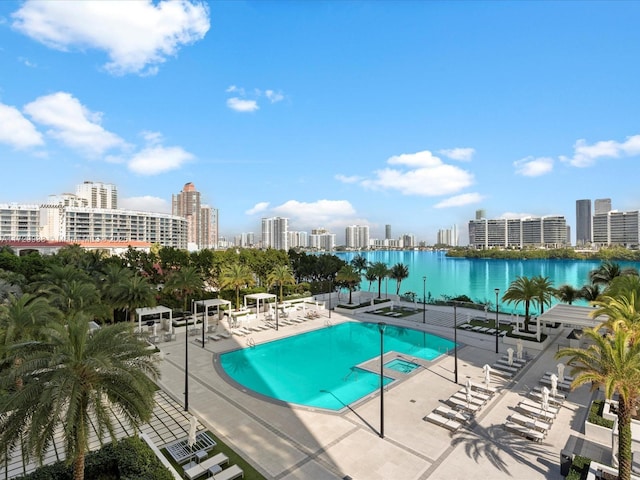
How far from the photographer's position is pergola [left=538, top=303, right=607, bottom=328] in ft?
76.3

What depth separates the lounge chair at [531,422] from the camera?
12977 millimetres

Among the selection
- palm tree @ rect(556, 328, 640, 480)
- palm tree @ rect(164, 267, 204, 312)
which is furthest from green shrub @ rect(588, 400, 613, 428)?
palm tree @ rect(164, 267, 204, 312)

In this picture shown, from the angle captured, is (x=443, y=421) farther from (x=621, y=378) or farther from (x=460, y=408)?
(x=621, y=378)

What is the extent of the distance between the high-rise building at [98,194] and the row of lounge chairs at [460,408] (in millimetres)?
182959

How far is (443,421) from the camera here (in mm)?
13781

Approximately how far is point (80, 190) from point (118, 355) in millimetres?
190129

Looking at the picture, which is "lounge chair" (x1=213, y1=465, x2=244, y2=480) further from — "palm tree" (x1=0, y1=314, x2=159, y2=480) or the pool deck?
"palm tree" (x1=0, y1=314, x2=159, y2=480)

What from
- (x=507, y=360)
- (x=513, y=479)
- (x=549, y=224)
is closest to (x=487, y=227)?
(x=549, y=224)

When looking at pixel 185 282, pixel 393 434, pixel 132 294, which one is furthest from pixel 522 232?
pixel 393 434

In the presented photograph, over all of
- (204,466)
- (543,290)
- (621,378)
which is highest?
(621,378)

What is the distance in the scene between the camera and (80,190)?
16338 centimetres

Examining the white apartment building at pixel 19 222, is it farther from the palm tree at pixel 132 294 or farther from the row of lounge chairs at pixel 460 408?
the row of lounge chairs at pixel 460 408

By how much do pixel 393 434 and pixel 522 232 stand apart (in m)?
198

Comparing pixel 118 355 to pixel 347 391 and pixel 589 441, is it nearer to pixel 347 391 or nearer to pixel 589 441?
pixel 347 391
